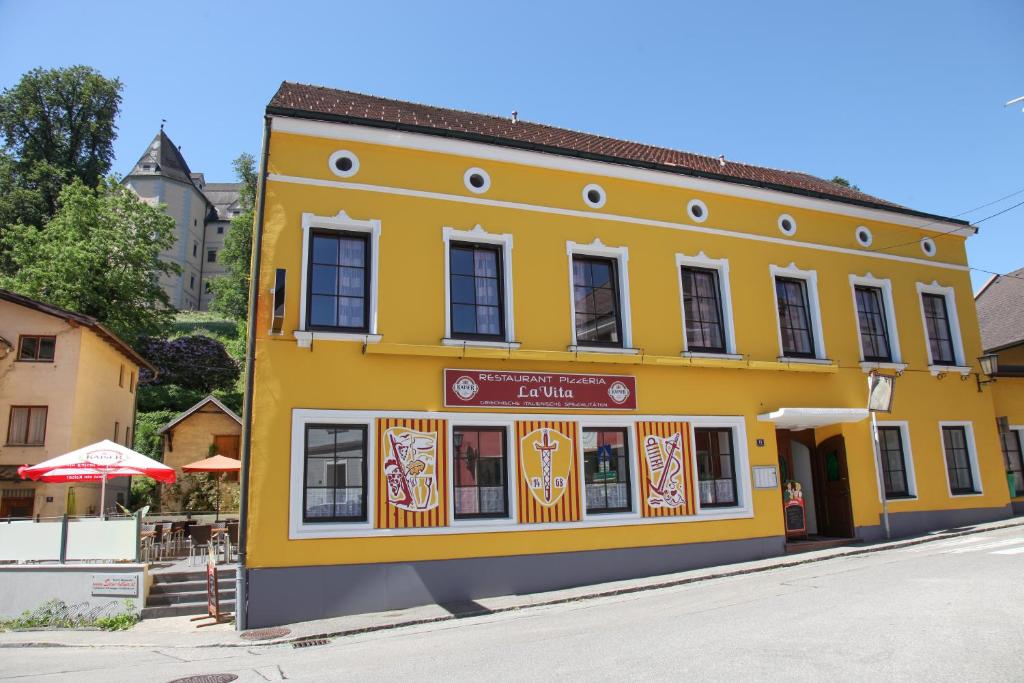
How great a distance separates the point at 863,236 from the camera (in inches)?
634

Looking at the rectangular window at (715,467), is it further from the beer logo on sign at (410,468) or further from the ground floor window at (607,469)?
the beer logo on sign at (410,468)

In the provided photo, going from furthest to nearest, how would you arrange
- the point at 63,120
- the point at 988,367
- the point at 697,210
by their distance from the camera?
the point at 63,120
the point at 988,367
the point at 697,210

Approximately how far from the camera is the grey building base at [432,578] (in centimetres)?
974

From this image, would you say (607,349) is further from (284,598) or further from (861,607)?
(284,598)

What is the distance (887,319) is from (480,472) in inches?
427


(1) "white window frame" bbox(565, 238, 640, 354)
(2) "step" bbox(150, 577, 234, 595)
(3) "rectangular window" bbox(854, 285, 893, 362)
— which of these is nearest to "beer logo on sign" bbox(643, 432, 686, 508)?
(1) "white window frame" bbox(565, 238, 640, 354)

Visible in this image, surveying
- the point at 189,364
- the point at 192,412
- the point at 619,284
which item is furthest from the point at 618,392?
the point at 189,364

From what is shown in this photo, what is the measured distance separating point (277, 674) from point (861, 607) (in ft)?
22.2

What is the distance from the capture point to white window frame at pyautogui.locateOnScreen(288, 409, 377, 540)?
9.97 metres

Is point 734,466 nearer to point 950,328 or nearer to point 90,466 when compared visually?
point 950,328

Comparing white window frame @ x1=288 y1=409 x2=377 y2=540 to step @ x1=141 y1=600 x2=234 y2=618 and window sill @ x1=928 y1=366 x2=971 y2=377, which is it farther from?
window sill @ x1=928 y1=366 x2=971 y2=377

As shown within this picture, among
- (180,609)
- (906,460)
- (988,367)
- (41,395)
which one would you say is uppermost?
(41,395)

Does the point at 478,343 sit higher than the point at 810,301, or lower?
lower

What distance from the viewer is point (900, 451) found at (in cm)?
1524
